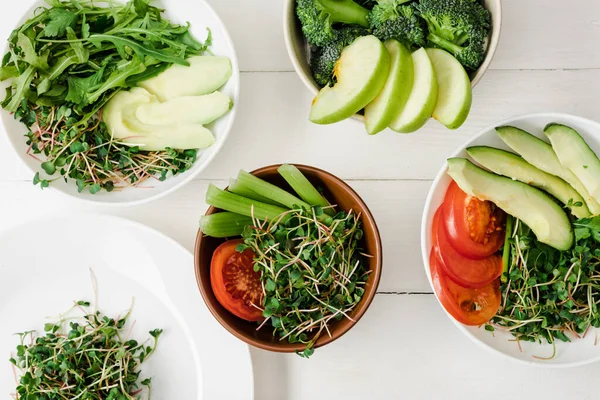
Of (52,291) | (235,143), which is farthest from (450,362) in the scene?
(52,291)

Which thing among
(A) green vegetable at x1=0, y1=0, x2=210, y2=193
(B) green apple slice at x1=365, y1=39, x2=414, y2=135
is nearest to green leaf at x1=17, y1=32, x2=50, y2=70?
(A) green vegetable at x1=0, y1=0, x2=210, y2=193

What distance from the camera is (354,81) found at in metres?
1.41

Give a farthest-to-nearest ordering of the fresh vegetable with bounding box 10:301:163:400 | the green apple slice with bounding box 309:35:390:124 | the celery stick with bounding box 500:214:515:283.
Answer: the fresh vegetable with bounding box 10:301:163:400
the celery stick with bounding box 500:214:515:283
the green apple slice with bounding box 309:35:390:124

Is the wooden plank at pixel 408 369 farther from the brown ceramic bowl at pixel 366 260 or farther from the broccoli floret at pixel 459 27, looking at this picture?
the broccoli floret at pixel 459 27

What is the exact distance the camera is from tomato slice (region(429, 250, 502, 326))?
4.79 ft

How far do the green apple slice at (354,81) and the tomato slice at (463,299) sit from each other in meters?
0.40

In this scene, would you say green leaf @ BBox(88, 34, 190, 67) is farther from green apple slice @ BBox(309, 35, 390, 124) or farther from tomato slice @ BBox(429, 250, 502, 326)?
tomato slice @ BBox(429, 250, 502, 326)

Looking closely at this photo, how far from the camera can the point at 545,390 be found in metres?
1.69

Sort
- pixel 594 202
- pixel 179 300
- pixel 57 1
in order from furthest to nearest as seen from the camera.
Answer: pixel 179 300, pixel 57 1, pixel 594 202

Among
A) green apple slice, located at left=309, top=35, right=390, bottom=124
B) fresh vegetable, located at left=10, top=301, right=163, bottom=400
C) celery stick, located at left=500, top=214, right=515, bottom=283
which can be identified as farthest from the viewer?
fresh vegetable, located at left=10, top=301, right=163, bottom=400

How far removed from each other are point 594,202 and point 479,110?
A: 392 millimetres

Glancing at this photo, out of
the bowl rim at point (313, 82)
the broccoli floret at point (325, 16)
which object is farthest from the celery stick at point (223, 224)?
the broccoli floret at point (325, 16)

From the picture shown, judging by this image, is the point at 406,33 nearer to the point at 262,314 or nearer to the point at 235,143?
the point at 235,143

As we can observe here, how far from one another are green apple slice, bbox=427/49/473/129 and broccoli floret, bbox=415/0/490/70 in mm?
25
